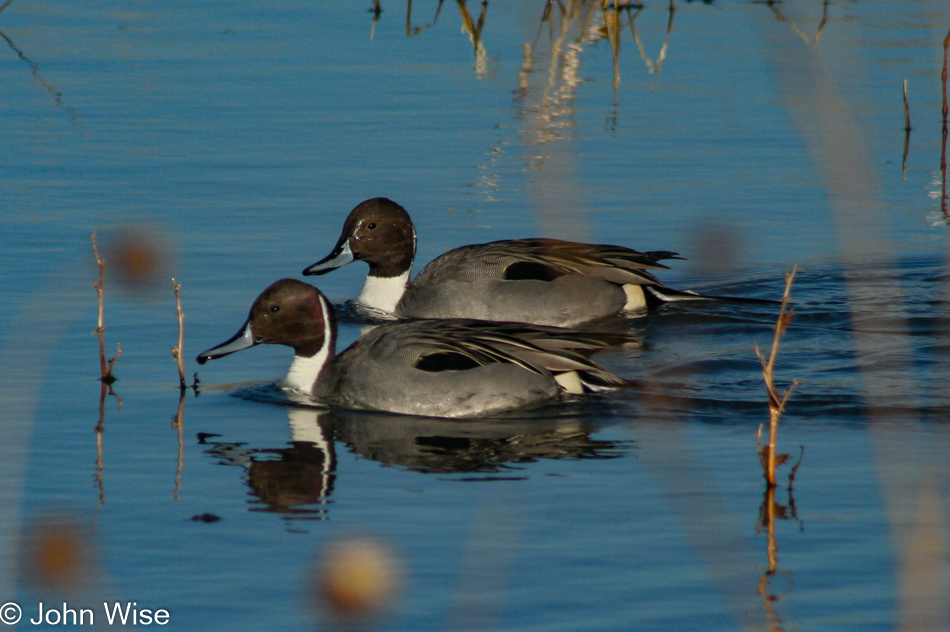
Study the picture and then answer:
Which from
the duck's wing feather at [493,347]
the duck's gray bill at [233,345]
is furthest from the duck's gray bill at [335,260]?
the duck's wing feather at [493,347]

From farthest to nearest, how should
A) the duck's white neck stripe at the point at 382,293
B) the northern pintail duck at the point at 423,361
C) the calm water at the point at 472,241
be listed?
the duck's white neck stripe at the point at 382,293 → the northern pintail duck at the point at 423,361 → the calm water at the point at 472,241

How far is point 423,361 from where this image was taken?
7.68 metres

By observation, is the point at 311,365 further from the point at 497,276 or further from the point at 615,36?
the point at 615,36

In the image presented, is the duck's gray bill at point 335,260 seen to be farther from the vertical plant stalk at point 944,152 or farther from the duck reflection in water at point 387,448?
the vertical plant stalk at point 944,152

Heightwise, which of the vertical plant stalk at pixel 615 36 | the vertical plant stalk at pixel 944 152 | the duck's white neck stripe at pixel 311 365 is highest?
the vertical plant stalk at pixel 615 36

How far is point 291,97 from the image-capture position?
1416 centimetres

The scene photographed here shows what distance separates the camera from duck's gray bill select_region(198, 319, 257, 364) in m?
7.77

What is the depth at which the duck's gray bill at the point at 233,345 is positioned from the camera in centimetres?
→ 777

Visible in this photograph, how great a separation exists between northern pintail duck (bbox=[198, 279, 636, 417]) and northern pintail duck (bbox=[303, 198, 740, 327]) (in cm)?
158

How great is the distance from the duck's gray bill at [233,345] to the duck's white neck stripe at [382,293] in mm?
2202

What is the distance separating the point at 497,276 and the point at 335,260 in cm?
108

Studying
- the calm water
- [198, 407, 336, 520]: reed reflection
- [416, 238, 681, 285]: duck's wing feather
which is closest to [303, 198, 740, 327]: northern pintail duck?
[416, 238, 681, 285]: duck's wing feather

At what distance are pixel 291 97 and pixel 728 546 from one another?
9.52 meters

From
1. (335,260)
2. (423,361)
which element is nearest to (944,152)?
(335,260)
